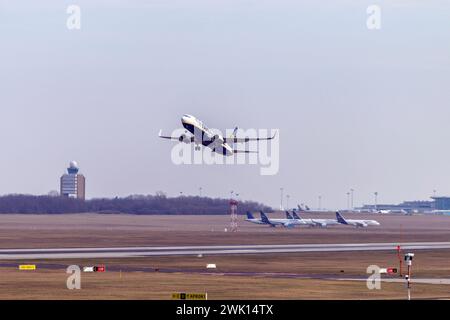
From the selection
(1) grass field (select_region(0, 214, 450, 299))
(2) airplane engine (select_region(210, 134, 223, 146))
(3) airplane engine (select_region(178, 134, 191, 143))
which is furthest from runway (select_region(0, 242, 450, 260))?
(2) airplane engine (select_region(210, 134, 223, 146))

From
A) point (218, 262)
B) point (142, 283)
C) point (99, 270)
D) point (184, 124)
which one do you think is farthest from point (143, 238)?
point (142, 283)

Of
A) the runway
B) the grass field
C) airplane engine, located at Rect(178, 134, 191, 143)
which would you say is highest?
airplane engine, located at Rect(178, 134, 191, 143)

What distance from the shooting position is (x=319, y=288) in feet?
279

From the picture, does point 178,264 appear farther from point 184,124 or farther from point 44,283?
point 184,124

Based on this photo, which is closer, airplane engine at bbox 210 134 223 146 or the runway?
the runway

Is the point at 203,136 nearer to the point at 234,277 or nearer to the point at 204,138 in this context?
the point at 204,138

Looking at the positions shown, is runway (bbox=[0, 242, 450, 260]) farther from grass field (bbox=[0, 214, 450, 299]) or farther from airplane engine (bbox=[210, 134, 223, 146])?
airplane engine (bbox=[210, 134, 223, 146])

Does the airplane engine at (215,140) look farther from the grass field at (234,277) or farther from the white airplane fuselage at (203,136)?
the grass field at (234,277)

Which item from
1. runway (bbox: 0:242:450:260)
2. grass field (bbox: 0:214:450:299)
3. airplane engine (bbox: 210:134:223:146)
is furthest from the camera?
airplane engine (bbox: 210:134:223:146)

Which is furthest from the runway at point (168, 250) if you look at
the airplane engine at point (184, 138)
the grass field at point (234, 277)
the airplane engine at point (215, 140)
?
the airplane engine at point (215, 140)

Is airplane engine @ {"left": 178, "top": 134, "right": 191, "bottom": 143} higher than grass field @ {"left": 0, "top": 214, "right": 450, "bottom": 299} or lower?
higher

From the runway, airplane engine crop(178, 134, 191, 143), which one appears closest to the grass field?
the runway

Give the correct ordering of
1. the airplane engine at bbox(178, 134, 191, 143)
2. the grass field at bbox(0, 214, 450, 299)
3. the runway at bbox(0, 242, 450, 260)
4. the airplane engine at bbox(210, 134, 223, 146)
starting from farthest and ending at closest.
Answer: the airplane engine at bbox(210, 134, 223, 146) < the airplane engine at bbox(178, 134, 191, 143) < the runway at bbox(0, 242, 450, 260) < the grass field at bbox(0, 214, 450, 299)

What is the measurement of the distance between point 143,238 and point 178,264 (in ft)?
240
